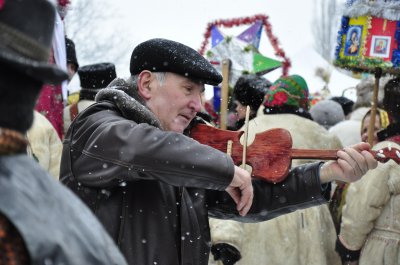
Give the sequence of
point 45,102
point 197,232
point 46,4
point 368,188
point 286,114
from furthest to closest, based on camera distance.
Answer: point 45,102 < point 286,114 < point 368,188 < point 197,232 < point 46,4

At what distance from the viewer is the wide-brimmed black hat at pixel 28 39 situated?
102 centimetres

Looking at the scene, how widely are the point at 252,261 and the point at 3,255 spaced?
365 cm

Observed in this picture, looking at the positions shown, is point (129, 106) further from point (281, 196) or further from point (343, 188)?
point (343, 188)

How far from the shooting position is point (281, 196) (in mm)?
2686

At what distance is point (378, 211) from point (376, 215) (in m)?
0.04

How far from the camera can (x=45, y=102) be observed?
5566 mm

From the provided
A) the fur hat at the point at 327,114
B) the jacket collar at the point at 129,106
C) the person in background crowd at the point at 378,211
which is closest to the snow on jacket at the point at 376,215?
the person in background crowd at the point at 378,211

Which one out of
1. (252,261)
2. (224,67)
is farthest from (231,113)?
(252,261)

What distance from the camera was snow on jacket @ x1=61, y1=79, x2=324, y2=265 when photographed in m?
2.03

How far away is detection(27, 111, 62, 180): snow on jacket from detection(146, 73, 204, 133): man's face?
225cm

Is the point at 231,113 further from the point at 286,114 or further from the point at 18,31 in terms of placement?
the point at 18,31

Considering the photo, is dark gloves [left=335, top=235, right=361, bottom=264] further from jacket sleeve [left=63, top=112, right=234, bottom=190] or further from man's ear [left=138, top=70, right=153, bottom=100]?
jacket sleeve [left=63, top=112, right=234, bottom=190]

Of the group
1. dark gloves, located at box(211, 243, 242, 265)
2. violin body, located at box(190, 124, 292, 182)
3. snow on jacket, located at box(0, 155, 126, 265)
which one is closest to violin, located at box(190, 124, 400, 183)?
violin body, located at box(190, 124, 292, 182)

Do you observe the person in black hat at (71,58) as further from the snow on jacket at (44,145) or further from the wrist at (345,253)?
the wrist at (345,253)
